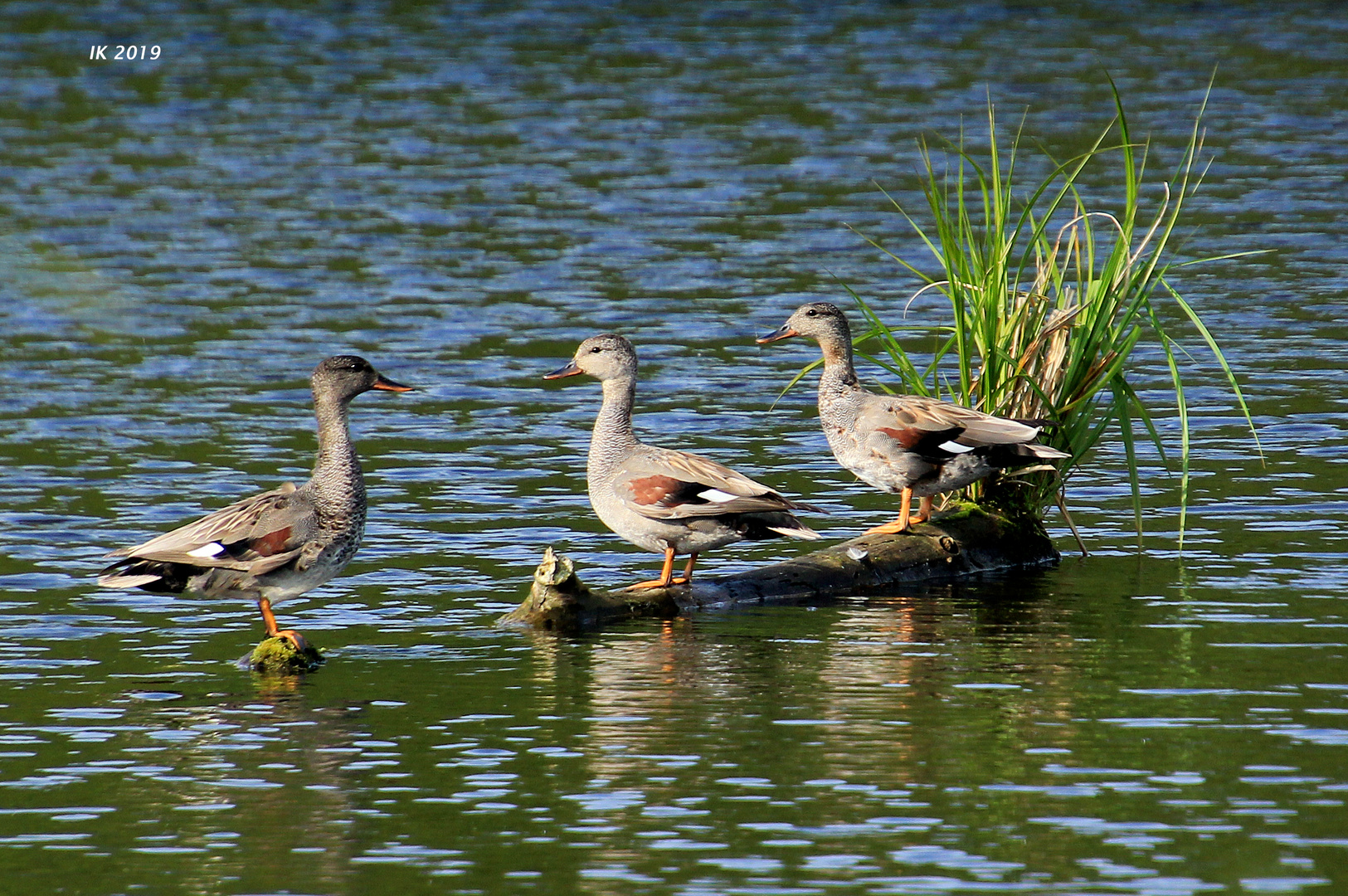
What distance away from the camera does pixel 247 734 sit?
974cm

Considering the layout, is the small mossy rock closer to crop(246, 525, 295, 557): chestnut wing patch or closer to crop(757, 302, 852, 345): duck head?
crop(246, 525, 295, 557): chestnut wing patch

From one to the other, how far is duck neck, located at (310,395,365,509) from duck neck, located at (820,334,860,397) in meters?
3.38

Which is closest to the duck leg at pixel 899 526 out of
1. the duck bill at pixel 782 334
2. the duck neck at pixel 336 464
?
the duck bill at pixel 782 334

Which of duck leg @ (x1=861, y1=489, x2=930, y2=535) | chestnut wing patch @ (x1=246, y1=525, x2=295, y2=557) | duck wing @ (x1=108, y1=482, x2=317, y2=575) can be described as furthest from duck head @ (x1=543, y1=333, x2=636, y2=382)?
chestnut wing patch @ (x1=246, y1=525, x2=295, y2=557)

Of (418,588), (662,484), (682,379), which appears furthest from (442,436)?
(662,484)

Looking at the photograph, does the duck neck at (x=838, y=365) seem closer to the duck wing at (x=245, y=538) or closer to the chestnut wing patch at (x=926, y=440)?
the chestnut wing patch at (x=926, y=440)

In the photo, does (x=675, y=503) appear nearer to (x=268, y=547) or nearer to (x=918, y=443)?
(x=918, y=443)

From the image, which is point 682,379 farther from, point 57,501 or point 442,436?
point 57,501

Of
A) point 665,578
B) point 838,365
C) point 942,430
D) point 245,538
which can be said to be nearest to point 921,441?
point 942,430

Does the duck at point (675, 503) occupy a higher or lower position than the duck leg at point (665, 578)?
higher

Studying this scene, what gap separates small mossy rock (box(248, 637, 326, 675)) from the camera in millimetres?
10789

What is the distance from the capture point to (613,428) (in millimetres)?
12453

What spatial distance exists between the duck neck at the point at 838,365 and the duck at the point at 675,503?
1631mm

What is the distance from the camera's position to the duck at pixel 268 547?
1070 cm
